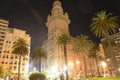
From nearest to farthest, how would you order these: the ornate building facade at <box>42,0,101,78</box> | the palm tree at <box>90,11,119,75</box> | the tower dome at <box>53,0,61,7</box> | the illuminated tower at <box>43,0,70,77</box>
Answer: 1. the palm tree at <box>90,11,119,75</box>
2. the ornate building facade at <box>42,0,101,78</box>
3. the illuminated tower at <box>43,0,70,77</box>
4. the tower dome at <box>53,0,61,7</box>

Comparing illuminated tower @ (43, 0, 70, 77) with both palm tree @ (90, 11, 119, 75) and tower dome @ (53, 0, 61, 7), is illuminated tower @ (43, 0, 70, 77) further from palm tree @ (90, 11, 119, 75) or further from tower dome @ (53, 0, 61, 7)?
palm tree @ (90, 11, 119, 75)

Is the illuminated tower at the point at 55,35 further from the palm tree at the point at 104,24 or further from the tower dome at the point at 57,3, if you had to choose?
the palm tree at the point at 104,24

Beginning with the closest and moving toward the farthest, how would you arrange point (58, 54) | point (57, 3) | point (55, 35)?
point (58, 54), point (55, 35), point (57, 3)

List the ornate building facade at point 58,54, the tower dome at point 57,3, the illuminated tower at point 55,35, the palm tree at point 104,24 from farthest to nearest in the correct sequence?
1. the tower dome at point 57,3
2. the illuminated tower at point 55,35
3. the ornate building facade at point 58,54
4. the palm tree at point 104,24

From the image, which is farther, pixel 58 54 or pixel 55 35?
pixel 55 35

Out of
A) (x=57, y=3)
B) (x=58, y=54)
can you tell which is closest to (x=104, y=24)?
(x=58, y=54)

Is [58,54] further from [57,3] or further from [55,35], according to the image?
[57,3]

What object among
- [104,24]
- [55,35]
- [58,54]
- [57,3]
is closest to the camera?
[104,24]

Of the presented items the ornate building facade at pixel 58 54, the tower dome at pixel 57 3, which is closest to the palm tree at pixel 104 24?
the ornate building facade at pixel 58 54

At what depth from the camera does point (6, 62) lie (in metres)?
130

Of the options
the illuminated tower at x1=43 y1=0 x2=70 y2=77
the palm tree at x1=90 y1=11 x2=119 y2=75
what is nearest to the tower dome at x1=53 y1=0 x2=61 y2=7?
the illuminated tower at x1=43 y1=0 x2=70 y2=77

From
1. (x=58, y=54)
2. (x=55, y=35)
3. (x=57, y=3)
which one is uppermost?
(x=57, y=3)

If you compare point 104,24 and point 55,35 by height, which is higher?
point 55,35

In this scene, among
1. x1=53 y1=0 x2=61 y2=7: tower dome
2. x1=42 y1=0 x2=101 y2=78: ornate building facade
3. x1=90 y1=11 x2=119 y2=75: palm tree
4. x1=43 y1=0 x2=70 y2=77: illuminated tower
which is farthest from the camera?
x1=53 y1=0 x2=61 y2=7: tower dome
